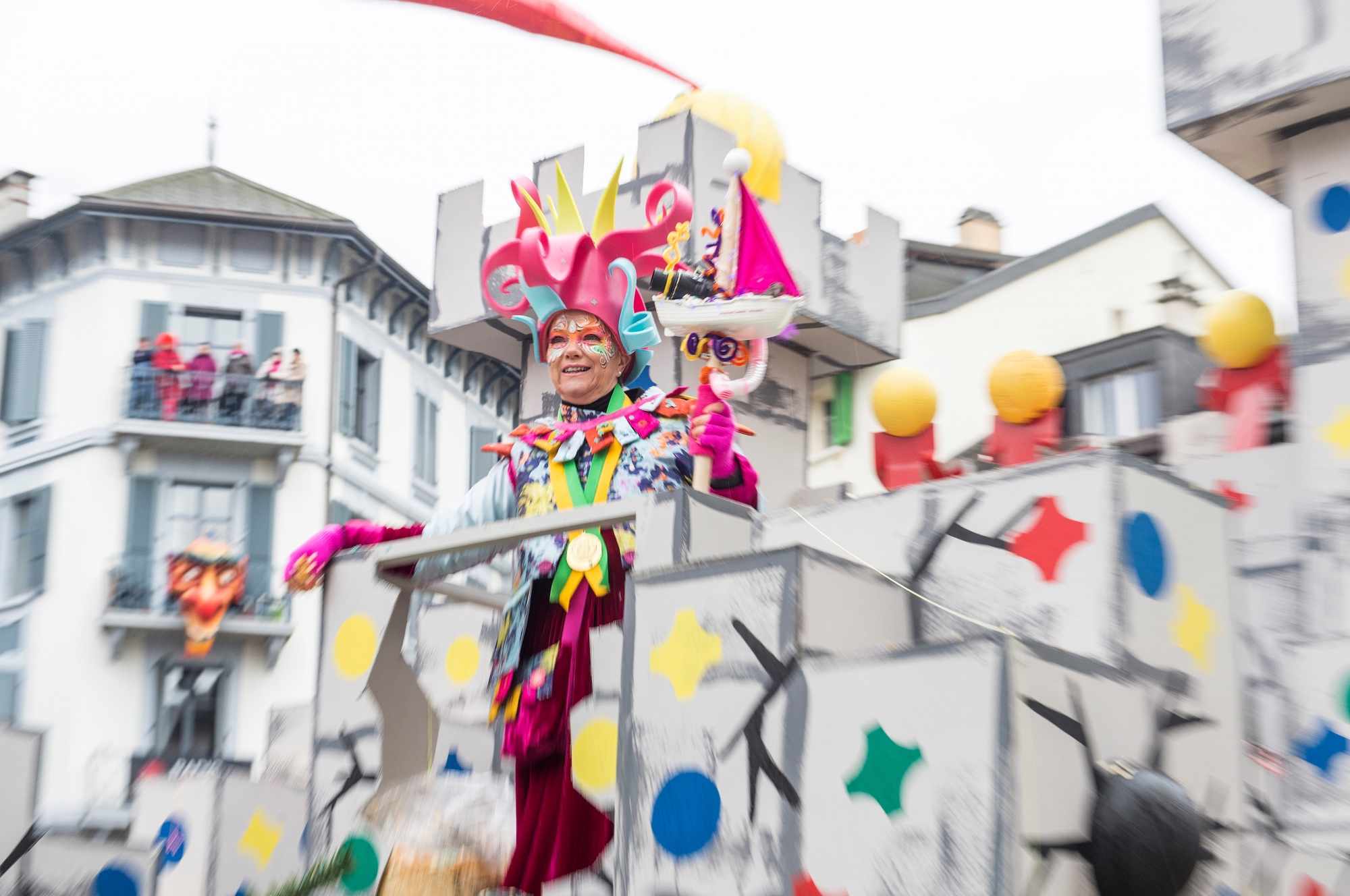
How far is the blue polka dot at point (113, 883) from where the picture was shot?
17.0 ft

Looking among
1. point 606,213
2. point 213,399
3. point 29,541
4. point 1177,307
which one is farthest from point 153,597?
point 606,213

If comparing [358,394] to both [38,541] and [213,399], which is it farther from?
[38,541]

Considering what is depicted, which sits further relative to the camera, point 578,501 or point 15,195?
point 15,195

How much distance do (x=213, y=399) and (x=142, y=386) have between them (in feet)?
3.03

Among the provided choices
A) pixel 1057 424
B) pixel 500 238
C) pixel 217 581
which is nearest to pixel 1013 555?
pixel 1057 424

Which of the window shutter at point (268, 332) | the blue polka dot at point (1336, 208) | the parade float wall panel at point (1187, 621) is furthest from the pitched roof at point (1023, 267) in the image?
the parade float wall panel at point (1187, 621)

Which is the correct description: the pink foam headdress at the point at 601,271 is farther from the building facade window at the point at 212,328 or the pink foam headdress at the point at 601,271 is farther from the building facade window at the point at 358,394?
the building facade window at the point at 212,328

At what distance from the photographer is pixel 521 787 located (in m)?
4.26

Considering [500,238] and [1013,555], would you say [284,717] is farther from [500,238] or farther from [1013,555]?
[1013,555]

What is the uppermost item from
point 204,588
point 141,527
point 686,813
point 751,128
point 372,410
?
point 751,128

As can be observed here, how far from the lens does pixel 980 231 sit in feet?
65.4

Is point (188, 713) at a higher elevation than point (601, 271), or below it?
below

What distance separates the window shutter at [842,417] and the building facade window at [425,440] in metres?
9.53

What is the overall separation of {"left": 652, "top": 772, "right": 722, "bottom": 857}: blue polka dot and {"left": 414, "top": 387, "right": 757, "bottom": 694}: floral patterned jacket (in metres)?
1.07
